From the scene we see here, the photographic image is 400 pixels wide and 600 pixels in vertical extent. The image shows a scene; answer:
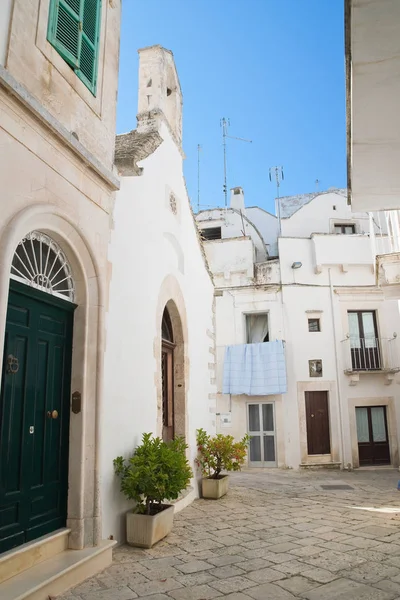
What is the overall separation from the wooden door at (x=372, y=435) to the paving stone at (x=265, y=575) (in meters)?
10.7

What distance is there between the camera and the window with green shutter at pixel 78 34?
4.11 meters

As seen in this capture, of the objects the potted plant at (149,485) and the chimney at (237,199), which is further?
the chimney at (237,199)

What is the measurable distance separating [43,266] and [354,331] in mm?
12191

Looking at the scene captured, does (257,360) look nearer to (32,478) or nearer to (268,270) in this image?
(268,270)

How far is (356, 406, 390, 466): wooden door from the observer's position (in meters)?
13.5

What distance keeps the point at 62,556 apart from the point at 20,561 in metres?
0.50

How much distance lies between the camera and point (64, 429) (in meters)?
4.07

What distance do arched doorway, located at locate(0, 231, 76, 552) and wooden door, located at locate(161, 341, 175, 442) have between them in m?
3.04

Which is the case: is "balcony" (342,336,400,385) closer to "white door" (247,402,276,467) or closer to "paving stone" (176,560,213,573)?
"white door" (247,402,276,467)

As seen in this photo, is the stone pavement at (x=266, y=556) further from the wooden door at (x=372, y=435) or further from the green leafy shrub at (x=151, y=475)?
the wooden door at (x=372, y=435)

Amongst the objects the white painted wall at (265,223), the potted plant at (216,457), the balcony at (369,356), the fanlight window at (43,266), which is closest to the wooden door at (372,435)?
the balcony at (369,356)

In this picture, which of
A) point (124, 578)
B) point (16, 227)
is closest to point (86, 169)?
point (16, 227)

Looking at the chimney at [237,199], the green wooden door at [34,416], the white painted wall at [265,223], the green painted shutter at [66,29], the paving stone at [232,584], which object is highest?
the chimney at [237,199]

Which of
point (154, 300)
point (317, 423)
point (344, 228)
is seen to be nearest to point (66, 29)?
point (154, 300)
